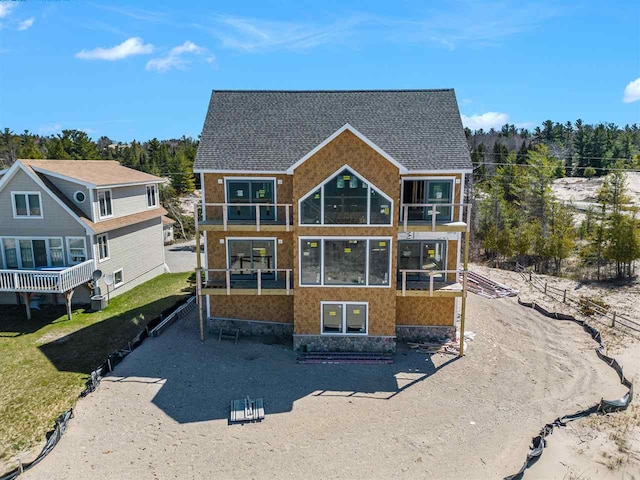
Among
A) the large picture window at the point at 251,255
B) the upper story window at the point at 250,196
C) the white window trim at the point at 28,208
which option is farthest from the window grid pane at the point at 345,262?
the white window trim at the point at 28,208

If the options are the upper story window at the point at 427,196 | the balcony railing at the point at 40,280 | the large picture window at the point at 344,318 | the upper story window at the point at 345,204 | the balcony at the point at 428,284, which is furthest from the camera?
the balcony railing at the point at 40,280

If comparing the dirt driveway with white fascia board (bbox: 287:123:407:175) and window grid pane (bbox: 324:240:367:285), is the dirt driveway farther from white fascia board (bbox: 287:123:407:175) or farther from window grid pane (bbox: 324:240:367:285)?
white fascia board (bbox: 287:123:407:175)

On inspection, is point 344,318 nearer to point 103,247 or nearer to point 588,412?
point 588,412

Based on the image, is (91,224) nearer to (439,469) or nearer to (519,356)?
(439,469)

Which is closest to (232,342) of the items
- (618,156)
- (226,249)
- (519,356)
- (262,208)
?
(226,249)

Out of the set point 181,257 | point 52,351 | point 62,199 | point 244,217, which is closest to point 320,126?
point 244,217

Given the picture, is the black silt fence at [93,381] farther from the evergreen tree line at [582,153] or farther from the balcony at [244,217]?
the evergreen tree line at [582,153]

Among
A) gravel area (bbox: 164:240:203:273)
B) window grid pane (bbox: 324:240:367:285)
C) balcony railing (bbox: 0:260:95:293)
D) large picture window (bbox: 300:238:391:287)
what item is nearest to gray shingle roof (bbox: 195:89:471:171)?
large picture window (bbox: 300:238:391:287)
